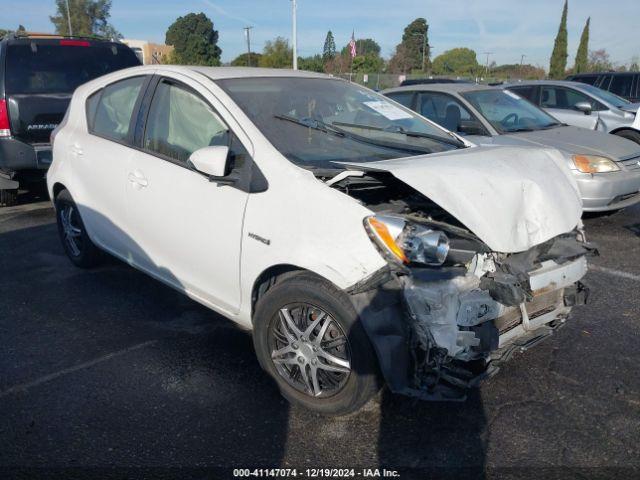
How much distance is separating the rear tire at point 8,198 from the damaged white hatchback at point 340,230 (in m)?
4.48

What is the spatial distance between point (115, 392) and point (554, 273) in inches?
99.4

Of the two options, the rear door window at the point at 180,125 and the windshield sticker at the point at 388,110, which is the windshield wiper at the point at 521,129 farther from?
the rear door window at the point at 180,125

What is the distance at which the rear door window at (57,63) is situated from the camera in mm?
6977

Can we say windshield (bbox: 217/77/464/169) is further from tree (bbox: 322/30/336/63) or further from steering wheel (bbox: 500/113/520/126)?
tree (bbox: 322/30/336/63)

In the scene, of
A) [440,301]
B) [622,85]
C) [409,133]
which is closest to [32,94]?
[409,133]

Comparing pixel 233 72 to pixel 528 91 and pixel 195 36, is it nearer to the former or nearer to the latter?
pixel 528 91

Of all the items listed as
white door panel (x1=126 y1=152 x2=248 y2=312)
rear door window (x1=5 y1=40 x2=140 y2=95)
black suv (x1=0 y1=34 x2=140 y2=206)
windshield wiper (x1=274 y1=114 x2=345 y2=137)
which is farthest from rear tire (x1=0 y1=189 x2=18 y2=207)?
windshield wiper (x1=274 y1=114 x2=345 y2=137)

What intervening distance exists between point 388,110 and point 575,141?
3450 millimetres

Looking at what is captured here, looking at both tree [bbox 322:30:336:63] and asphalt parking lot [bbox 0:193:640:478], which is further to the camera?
tree [bbox 322:30:336:63]

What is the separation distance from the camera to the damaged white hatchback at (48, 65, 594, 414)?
2584mm

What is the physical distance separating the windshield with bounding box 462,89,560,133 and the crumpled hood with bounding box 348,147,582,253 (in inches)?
152

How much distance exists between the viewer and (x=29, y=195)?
8609 mm

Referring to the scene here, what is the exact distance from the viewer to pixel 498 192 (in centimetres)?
282

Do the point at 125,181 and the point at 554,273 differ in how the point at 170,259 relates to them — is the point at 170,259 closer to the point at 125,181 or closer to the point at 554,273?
the point at 125,181
